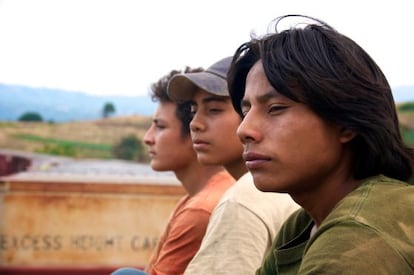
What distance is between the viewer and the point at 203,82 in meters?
2.82

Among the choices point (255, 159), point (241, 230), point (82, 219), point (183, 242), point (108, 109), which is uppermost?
point (255, 159)

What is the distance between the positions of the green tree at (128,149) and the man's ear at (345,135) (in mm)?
13954

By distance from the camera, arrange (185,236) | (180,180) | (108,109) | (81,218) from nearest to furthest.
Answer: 1. (185,236)
2. (180,180)
3. (81,218)
4. (108,109)

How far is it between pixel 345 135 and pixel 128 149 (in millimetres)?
14284

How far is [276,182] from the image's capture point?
1629 mm

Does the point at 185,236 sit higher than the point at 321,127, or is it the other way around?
the point at 321,127

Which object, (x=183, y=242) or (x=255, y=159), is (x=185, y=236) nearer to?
(x=183, y=242)

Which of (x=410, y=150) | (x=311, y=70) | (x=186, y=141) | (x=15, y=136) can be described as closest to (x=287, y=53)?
(x=311, y=70)

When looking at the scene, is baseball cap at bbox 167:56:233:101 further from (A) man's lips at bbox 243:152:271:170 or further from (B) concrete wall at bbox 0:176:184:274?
(B) concrete wall at bbox 0:176:184:274

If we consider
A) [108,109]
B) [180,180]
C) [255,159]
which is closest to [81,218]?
[180,180]

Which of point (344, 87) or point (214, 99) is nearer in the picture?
point (344, 87)

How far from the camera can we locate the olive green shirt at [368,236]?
135 centimetres

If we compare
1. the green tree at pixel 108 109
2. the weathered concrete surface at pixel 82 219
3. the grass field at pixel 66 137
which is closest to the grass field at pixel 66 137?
the grass field at pixel 66 137

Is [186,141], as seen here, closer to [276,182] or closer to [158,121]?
[158,121]
